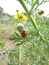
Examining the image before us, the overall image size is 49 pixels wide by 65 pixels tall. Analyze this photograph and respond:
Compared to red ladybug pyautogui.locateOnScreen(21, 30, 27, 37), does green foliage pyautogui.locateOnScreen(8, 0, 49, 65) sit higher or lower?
lower

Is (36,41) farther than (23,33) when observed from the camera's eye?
Yes

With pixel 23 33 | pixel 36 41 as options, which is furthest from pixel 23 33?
pixel 36 41

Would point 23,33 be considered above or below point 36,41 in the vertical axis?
above

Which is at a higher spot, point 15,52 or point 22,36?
point 22,36

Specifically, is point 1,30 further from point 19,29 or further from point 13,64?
point 19,29

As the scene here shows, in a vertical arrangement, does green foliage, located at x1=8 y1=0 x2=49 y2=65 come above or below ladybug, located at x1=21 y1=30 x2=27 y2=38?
below

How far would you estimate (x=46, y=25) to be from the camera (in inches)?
60.3

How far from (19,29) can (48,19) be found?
0.57 m

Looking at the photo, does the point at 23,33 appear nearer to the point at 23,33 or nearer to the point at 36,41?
the point at 23,33

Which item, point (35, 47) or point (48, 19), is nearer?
point (35, 47)

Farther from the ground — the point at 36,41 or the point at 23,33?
the point at 23,33

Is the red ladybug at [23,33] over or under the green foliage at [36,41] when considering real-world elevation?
over

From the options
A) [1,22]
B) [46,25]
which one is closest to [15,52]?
[46,25]

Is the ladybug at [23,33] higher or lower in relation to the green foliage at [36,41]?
higher
